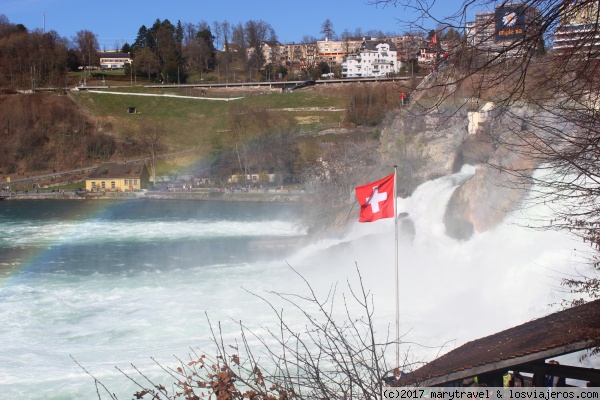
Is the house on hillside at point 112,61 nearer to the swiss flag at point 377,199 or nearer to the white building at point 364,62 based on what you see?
the white building at point 364,62

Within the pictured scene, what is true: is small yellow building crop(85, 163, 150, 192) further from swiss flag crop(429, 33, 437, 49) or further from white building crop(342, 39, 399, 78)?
swiss flag crop(429, 33, 437, 49)

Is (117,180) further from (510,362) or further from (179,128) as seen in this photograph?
(510,362)

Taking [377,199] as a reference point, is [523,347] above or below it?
below

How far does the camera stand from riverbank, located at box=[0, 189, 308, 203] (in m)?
42.5

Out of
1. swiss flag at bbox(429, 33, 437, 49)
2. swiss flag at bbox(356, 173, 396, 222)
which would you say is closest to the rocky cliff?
swiss flag at bbox(356, 173, 396, 222)

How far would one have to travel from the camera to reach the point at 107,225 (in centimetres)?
3269

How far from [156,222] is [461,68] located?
100ft

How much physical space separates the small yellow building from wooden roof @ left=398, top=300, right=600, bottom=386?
147ft

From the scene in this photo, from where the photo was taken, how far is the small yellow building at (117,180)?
48.0 meters

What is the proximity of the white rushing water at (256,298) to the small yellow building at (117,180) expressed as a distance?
92.9ft

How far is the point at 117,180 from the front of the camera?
4841cm

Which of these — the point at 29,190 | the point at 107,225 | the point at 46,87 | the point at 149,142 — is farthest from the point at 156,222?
the point at 46,87

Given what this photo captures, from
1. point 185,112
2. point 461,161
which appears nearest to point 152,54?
point 185,112

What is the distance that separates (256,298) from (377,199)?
6389 millimetres
